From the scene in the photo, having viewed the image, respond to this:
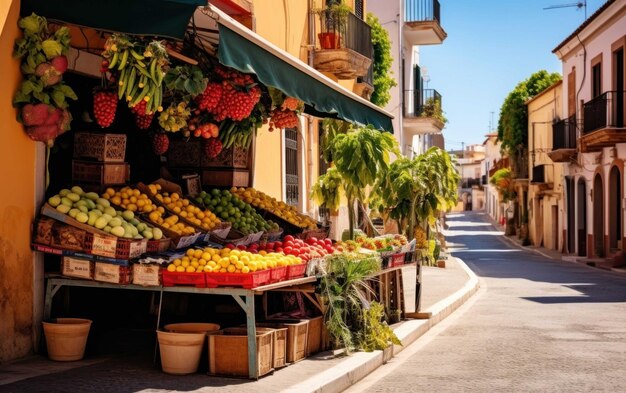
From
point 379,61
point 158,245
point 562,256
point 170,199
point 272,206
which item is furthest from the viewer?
point 562,256

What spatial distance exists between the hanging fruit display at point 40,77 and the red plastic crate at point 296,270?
8.15 feet

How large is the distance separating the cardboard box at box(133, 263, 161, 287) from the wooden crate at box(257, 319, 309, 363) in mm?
1283

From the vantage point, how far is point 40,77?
26.2 feet

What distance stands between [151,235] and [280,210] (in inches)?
164

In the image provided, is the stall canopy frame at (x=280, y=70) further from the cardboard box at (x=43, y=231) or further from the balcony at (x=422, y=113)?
the balcony at (x=422, y=113)

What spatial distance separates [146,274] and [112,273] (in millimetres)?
305

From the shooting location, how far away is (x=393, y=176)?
66.6 feet

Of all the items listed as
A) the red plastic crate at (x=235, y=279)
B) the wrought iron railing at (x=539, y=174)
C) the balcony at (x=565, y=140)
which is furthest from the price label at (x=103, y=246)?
the wrought iron railing at (x=539, y=174)

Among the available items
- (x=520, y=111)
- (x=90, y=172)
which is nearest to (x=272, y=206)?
(x=90, y=172)

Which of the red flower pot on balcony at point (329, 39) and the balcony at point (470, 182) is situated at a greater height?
the balcony at point (470, 182)

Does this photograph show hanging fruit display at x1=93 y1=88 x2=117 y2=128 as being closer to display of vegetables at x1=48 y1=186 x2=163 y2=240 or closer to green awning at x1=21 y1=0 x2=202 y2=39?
display of vegetables at x1=48 y1=186 x2=163 y2=240

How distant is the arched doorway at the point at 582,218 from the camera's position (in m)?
38.2

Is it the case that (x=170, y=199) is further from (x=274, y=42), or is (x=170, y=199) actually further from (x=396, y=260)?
(x=274, y=42)

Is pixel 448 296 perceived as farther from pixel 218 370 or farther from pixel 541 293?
pixel 218 370
